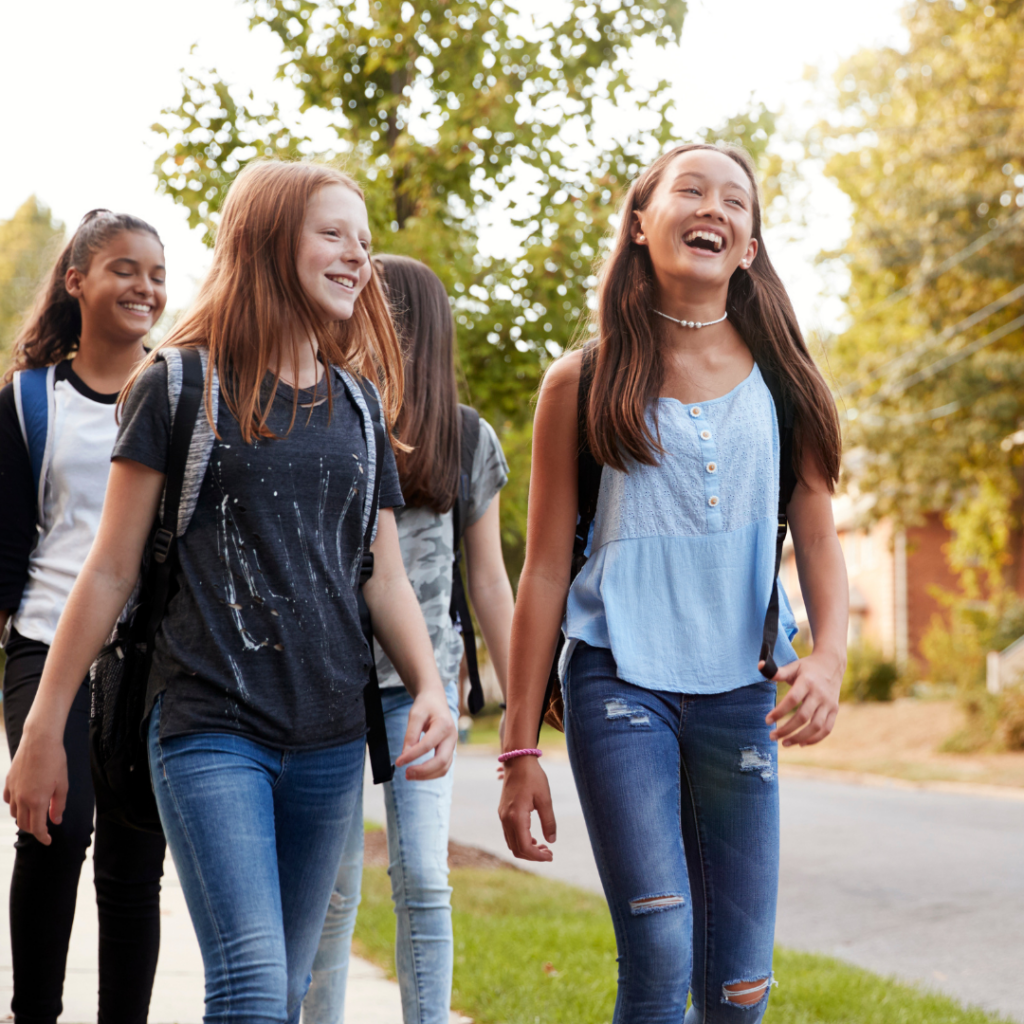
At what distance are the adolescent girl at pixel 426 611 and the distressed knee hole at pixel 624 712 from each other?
3.01ft

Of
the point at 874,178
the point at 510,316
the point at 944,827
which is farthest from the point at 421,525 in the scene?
the point at 874,178

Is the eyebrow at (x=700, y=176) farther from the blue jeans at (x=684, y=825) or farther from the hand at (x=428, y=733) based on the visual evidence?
the hand at (x=428, y=733)

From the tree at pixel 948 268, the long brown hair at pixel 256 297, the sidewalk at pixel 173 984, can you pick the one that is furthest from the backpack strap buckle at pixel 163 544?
the tree at pixel 948 268

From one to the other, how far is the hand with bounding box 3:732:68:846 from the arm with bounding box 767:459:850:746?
1.30 m

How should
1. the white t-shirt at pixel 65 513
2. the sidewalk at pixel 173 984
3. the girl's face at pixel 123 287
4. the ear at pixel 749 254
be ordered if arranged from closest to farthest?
1. the ear at pixel 749 254
2. the white t-shirt at pixel 65 513
3. the girl's face at pixel 123 287
4. the sidewalk at pixel 173 984

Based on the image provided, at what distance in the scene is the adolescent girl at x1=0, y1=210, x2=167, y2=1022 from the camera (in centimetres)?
309

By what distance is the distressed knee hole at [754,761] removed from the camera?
258cm

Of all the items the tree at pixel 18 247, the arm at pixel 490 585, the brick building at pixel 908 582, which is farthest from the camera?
the tree at pixel 18 247

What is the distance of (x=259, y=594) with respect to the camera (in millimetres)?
2252

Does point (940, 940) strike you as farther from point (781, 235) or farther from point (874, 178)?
point (874, 178)

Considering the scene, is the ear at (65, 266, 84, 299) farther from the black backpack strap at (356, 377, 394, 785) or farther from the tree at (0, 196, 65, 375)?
the tree at (0, 196, 65, 375)

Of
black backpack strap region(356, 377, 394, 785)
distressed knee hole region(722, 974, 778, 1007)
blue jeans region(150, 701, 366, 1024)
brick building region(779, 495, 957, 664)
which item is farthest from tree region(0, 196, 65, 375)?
distressed knee hole region(722, 974, 778, 1007)

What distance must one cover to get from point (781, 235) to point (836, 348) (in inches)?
166

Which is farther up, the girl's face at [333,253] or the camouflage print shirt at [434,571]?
the girl's face at [333,253]
